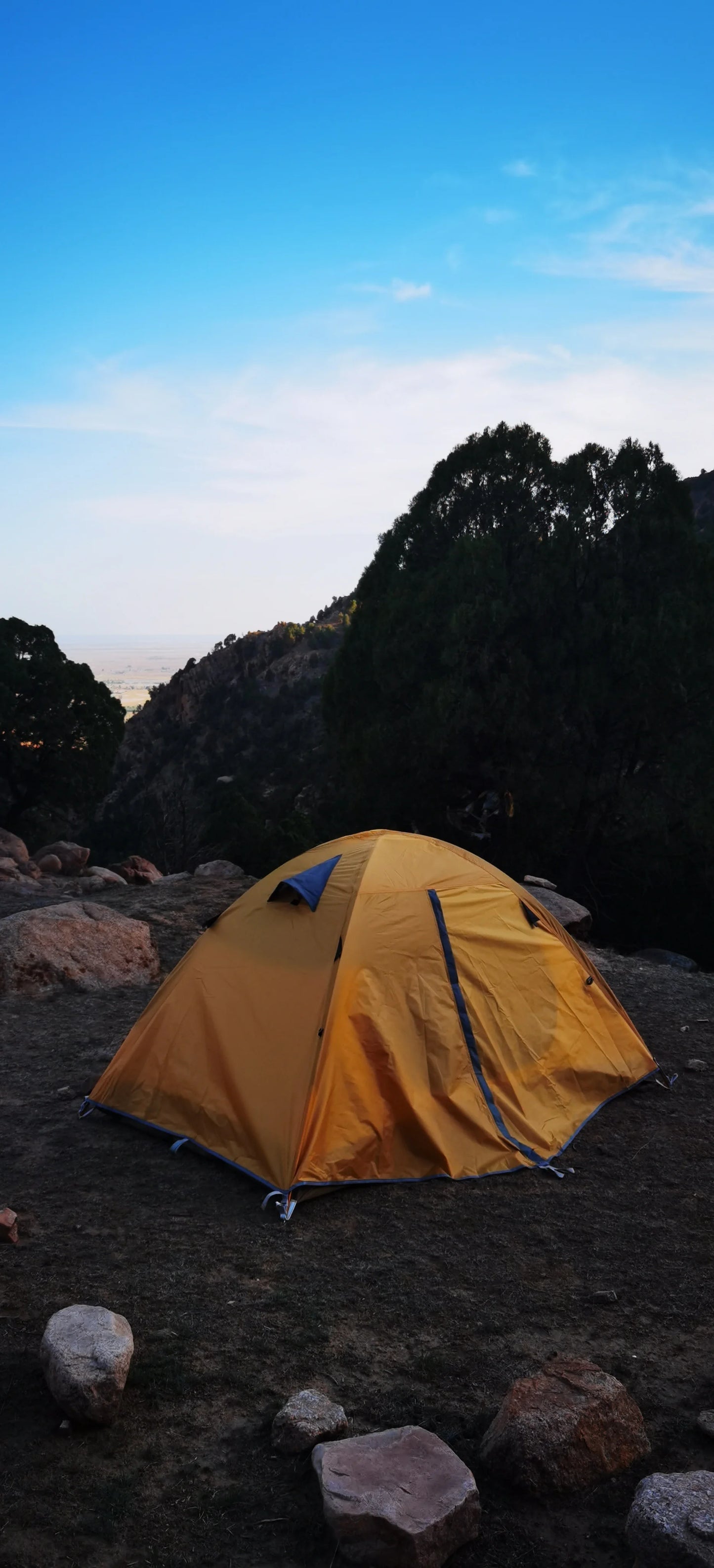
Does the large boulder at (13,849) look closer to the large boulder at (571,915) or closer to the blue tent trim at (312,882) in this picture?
the large boulder at (571,915)

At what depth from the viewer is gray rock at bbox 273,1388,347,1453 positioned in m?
4.05

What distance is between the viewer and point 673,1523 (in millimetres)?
3377

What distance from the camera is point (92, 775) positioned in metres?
26.6

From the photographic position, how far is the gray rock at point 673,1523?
330cm

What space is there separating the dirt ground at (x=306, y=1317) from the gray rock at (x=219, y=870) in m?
9.62

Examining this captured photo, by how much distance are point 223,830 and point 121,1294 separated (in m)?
18.5

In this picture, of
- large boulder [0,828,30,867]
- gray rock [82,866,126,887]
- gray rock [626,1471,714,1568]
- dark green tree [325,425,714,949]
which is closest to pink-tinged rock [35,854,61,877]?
large boulder [0,828,30,867]

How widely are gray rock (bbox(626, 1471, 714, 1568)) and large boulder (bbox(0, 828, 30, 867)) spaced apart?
16.8 metres

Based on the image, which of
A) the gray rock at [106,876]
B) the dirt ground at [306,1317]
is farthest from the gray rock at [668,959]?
the gray rock at [106,876]

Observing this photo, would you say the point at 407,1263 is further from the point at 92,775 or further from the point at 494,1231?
A: the point at 92,775

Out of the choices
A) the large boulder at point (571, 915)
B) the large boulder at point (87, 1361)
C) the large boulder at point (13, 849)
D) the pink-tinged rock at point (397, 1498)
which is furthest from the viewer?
the large boulder at point (13, 849)

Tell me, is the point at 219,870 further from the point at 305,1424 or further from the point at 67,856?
the point at 305,1424

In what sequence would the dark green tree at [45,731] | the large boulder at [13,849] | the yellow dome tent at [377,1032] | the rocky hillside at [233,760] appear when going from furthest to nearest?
the dark green tree at [45,731] < the rocky hillside at [233,760] < the large boulder at [13,849] < the yellow dome tent at [377,1032]

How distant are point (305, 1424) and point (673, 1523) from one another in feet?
4.76
